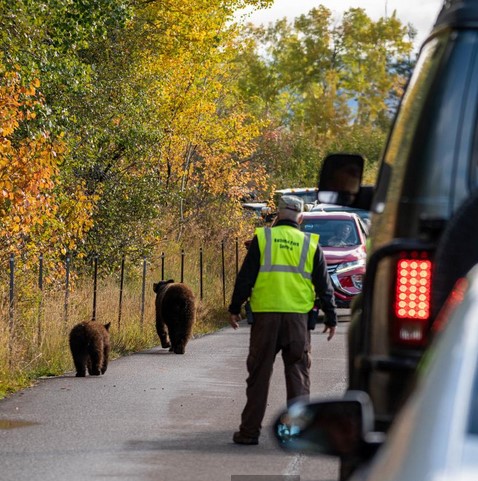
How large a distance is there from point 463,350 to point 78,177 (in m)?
23.1

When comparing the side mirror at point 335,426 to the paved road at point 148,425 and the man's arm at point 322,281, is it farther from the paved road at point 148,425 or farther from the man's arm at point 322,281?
the man's arm at point 322,281

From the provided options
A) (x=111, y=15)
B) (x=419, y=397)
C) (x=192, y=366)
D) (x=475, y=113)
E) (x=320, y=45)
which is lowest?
(x=192, y=366)

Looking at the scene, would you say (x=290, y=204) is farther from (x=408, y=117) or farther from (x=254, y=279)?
(x=408, y=117)

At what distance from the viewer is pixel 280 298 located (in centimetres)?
1083

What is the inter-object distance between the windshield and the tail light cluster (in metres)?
20.7

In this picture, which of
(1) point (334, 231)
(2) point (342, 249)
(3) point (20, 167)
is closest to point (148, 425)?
(3) point (20, 167)

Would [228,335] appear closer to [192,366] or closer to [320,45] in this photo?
[192,366]

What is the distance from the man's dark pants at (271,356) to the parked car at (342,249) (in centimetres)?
1357

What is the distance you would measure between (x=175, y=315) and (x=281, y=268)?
8.69 meters

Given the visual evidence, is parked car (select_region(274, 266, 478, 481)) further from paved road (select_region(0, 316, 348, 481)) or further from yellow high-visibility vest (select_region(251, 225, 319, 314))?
yellow high-visibility vest (select_region(251, 225, 319, 314))

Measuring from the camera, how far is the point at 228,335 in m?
22.7

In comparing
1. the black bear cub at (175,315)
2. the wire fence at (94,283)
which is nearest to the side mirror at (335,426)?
the wire fence at (94,283)

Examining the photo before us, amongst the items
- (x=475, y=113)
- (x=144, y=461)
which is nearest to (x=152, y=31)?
(x=144, y=461)

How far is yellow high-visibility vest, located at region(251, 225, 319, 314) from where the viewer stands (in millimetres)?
10812
